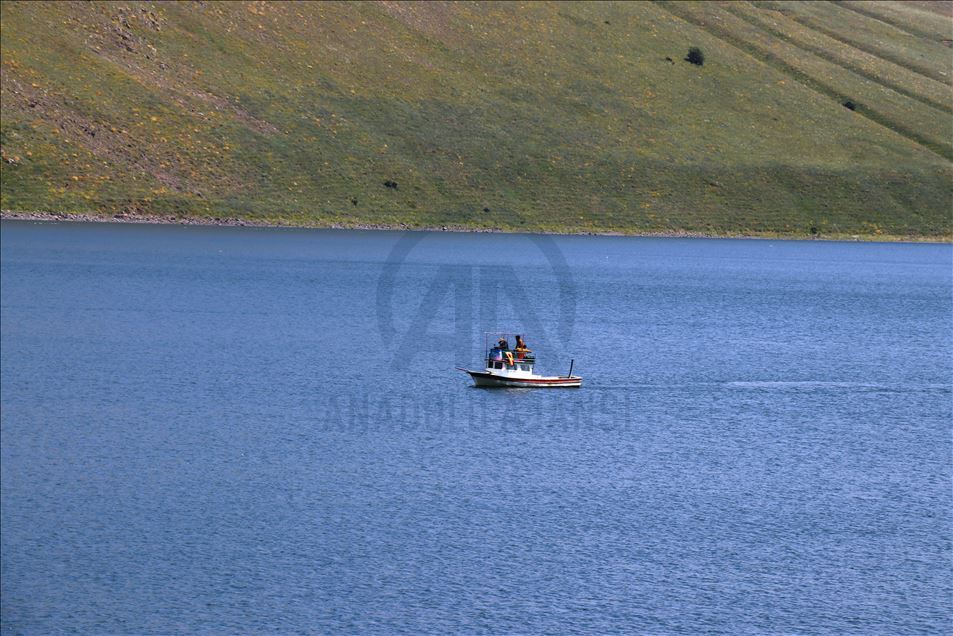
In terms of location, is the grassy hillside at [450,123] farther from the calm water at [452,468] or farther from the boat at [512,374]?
the boat at [512,374]

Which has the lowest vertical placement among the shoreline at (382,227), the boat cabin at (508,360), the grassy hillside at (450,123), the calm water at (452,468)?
the calm water at (452,468)

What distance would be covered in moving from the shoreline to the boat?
6961cm

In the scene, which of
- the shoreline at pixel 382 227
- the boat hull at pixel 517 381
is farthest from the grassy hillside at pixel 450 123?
the boat hull at pixel 517 381

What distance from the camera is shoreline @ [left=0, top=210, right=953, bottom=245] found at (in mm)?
112375

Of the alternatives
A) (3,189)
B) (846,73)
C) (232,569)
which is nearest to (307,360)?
(232,569)

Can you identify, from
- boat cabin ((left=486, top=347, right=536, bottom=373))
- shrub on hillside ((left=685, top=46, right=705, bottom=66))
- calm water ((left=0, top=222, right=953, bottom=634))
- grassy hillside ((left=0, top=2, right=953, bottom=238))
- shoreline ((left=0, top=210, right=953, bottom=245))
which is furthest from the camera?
shrub on hillside ((left=685, top=46, right=705, bottom=66))

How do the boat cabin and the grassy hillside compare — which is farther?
the grassy hillside

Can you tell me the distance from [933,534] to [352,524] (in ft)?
54.3

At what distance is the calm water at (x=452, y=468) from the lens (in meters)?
28.8

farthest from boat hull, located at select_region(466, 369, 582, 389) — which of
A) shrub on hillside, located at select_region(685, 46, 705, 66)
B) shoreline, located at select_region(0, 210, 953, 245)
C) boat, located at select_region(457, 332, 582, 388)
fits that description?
shrub on hillside, located at select_region(685, 46, 705, 66)

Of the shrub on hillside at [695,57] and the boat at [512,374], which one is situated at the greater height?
the shrub on hillside at [695,57]

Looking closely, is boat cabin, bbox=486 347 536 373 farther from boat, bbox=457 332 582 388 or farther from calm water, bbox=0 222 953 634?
calm water, bbox=0 222 953 634

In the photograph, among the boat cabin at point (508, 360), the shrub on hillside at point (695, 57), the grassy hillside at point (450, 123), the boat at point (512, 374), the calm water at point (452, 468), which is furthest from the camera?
the shrub on hillside at point (695, 57)

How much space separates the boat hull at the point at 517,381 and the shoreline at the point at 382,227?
229ft
